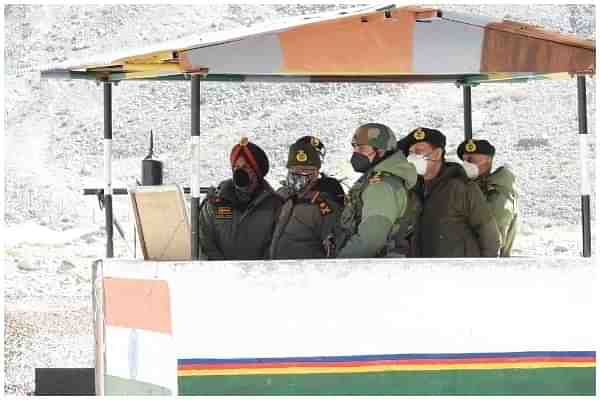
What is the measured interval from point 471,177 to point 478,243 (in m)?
0.80

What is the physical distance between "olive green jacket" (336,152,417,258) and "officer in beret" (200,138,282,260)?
0.65m

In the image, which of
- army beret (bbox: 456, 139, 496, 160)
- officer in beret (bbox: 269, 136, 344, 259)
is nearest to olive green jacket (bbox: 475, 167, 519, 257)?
army beret (bbox: 456, 139, 496, 160)

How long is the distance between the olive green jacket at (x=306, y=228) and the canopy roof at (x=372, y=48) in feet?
2.46

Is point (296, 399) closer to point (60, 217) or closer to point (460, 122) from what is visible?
point (60, 217)

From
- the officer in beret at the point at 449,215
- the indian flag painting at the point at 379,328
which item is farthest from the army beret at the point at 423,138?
the indian flag painting at the point at 379,328

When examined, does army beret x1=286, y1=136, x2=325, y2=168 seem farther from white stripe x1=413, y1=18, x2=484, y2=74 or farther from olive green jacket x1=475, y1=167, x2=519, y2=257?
olive green jacket x1=475, y1=167, x2=519, y2=257

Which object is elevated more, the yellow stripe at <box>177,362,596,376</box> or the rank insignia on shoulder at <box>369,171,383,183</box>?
the rank insignia on shoulder at <box>369,171,383,183</box>

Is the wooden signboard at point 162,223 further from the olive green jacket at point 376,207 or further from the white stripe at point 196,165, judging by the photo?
the olive green jacket at point 376,207

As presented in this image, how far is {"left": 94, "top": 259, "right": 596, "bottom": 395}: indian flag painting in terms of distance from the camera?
6.73 m

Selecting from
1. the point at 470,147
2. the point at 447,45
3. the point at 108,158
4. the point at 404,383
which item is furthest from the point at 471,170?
the point at 108,158

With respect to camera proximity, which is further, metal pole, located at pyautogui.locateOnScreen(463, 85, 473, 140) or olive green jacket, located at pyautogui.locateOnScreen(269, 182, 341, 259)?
metal pole, located at pyautogui.locateOnScreen(463, 85, 473, 140)

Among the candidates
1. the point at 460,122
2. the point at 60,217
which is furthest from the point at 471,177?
the point at 460,122

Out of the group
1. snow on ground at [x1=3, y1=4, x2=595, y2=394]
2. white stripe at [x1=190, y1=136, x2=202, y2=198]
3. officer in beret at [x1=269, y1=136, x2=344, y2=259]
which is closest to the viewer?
white stripe at [x1=190, y1=136, x2=202, y2=198]

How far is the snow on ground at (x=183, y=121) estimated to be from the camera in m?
25.2
